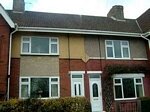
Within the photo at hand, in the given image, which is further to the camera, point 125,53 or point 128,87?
point 125,53

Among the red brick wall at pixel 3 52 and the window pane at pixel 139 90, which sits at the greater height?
the red brick wall at pixel 3 52

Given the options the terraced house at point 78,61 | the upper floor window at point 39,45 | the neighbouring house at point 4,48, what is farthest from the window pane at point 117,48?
the neighbouring house at point 4,48

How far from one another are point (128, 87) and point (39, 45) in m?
8.08

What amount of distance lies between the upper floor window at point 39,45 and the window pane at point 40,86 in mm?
2098

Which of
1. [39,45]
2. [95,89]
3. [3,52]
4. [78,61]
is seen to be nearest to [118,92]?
[95,89]

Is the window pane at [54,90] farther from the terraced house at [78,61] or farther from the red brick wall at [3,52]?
the red brick wall at [3,52]

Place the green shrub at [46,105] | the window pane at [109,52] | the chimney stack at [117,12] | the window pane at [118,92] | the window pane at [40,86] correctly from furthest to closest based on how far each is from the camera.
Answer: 1. the chimney stack at [117,12]
2. the window pane at [109,52]
3. the window pane at [118,92]
4. the window pane at [40,86]
5. the green shrub at [46,105]

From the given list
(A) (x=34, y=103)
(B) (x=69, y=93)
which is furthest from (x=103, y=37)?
(A) (x=34, y=103)

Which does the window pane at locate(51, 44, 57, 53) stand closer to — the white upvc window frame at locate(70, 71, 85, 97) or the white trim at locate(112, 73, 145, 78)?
the white upvc window frame at locate(70, 71, 85, 97)

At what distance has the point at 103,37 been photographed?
20750 millimetres

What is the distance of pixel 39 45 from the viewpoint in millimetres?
19188

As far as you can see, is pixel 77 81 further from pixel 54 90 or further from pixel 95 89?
pixel 54 90

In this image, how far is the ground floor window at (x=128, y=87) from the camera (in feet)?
65.2

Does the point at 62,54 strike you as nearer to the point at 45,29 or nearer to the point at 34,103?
the point at 45,29
